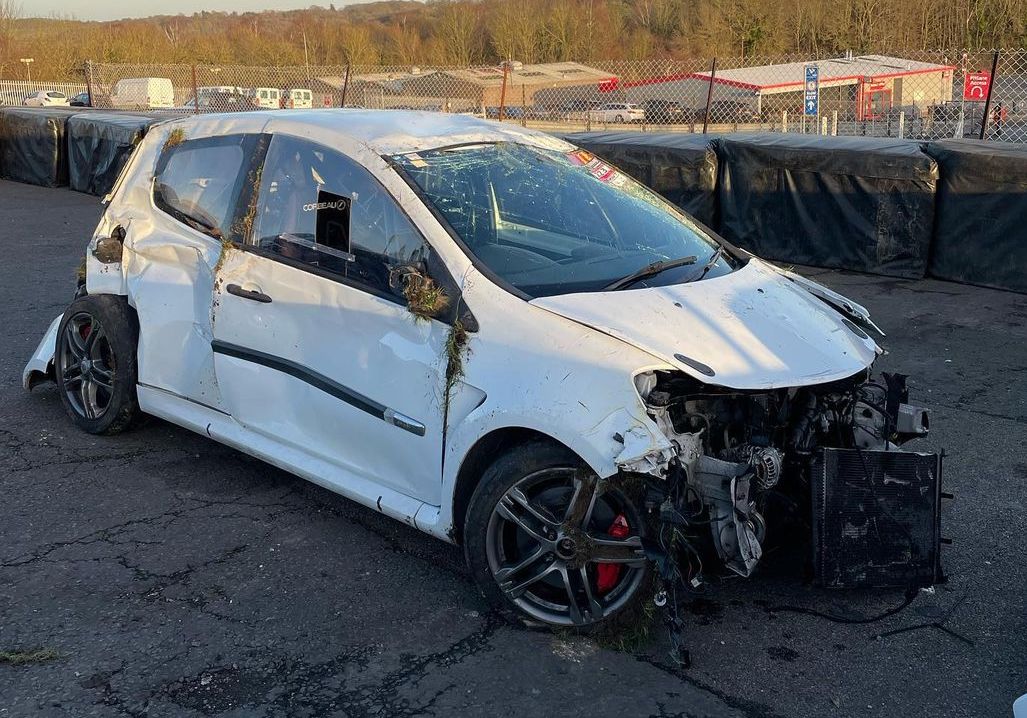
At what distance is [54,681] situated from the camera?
3.30m

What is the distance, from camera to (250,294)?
4.42 m

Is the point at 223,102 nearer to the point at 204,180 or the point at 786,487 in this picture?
the point at 204,180

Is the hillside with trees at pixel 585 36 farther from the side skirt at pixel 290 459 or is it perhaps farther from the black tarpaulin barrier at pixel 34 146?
the side skirt at pixel 290 459

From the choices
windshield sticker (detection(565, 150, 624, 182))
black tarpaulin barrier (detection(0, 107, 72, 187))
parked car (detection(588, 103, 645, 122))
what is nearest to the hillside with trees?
parked car (detection(588, 103, 645, 122))

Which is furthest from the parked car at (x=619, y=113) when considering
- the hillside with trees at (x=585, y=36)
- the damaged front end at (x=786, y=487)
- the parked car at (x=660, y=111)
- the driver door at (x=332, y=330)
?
the hillside with trees at (x=585, y=36)

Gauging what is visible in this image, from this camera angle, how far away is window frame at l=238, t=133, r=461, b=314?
3816mm

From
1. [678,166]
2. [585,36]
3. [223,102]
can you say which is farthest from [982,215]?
[585,36]

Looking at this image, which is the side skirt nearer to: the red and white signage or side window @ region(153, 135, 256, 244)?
side window @ region(153, 135, 256, 244)

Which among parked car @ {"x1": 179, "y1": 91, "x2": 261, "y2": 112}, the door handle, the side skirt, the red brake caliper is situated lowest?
the red brake caliper

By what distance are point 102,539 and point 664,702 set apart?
100 inches

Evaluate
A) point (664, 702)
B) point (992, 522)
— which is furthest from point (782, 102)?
point (664, 702)

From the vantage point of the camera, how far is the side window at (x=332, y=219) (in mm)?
4004

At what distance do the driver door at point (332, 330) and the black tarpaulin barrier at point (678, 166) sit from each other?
6.76 meters

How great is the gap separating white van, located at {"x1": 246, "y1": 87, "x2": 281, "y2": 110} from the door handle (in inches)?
790
